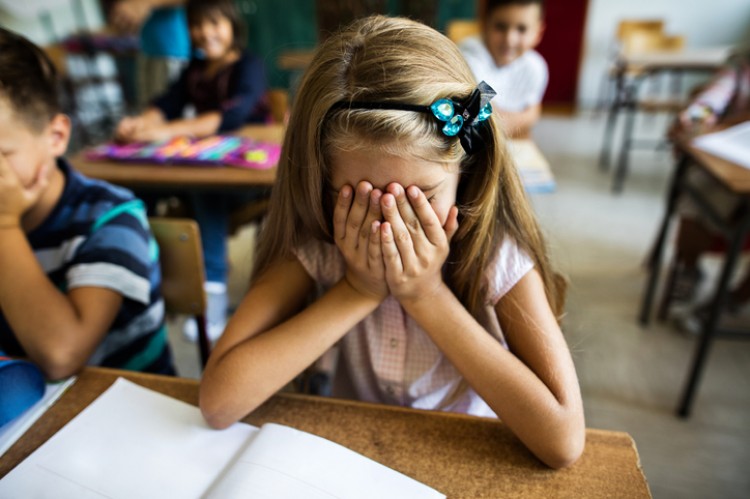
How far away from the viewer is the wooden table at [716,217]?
123 cm

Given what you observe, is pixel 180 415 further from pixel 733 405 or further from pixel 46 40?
pixel 46 40

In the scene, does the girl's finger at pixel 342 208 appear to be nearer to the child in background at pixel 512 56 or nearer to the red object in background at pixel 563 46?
the child in background at pixel 512 56

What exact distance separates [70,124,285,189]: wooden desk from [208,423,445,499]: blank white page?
3.34 feet

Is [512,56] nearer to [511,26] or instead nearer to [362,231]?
[511,26]

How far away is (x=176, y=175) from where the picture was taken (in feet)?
4.89

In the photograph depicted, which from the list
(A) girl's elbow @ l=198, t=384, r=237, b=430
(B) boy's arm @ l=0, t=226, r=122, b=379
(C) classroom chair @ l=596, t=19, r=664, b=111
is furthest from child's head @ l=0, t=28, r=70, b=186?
(C) classroom chair @ l=596, t=19, r=664, b=111

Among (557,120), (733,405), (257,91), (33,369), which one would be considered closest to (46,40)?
(257,91)

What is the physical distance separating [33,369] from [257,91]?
5.40 feet

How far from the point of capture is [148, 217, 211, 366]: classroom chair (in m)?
0.93

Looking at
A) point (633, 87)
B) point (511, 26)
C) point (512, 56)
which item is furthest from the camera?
point (633, 87)

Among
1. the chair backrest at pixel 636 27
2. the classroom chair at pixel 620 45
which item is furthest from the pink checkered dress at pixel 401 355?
the chair backrest at pixel 636 27

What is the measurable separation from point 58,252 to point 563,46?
6.04 metres

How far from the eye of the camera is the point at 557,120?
17.6 ft

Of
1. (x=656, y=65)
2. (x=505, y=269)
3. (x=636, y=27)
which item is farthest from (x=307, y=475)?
(x=636, y=27)
